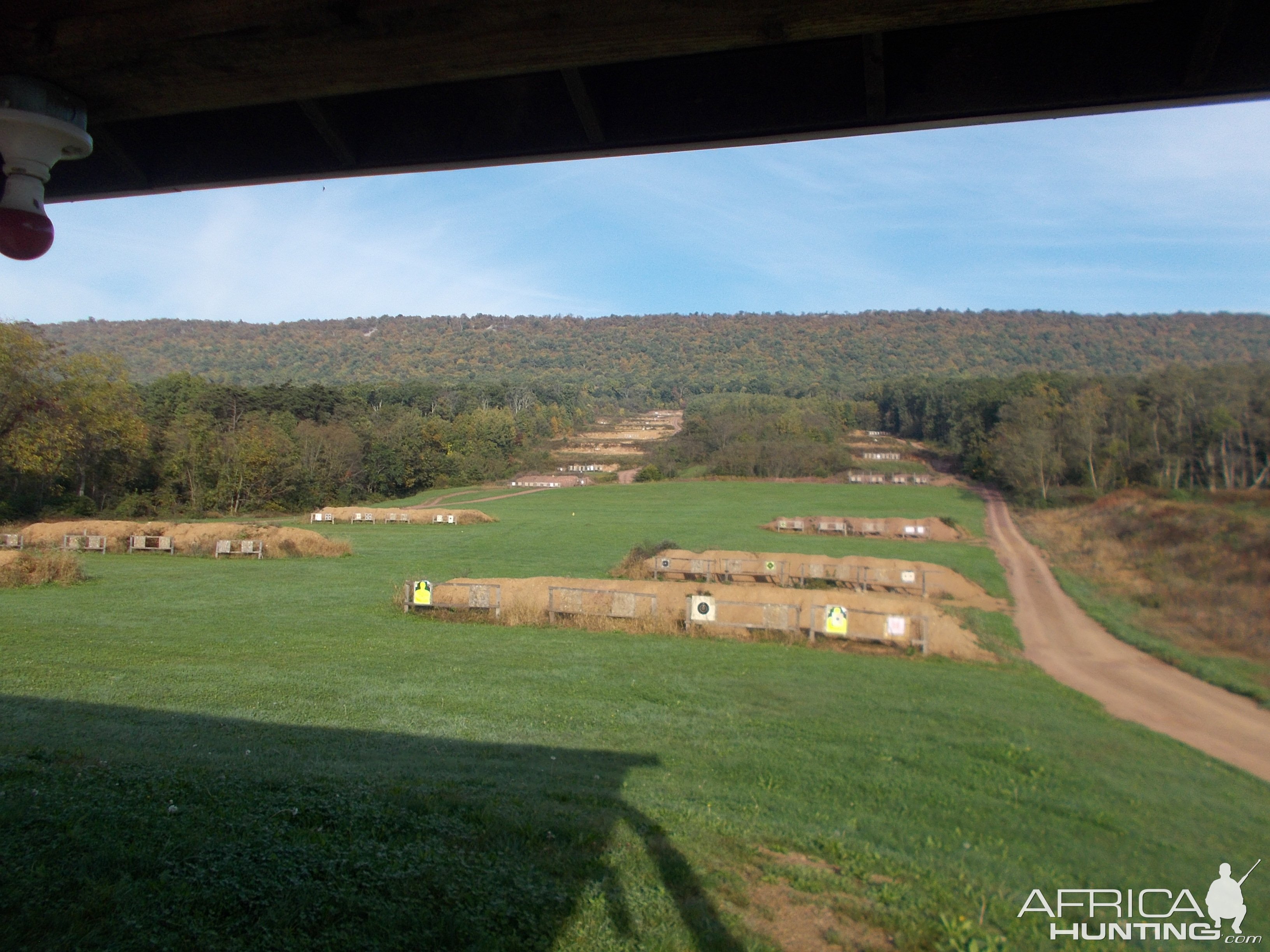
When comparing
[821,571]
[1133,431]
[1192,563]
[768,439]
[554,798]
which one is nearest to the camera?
[1192,563]

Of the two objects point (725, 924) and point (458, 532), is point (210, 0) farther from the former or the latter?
point (458, 532)

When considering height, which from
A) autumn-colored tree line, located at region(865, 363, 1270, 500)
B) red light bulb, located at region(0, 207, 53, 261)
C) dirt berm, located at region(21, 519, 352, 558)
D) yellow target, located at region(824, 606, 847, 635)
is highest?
red light bulb, located at region(0, 207, 53, 261)

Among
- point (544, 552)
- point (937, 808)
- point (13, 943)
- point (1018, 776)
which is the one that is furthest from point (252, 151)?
point (544, 552)

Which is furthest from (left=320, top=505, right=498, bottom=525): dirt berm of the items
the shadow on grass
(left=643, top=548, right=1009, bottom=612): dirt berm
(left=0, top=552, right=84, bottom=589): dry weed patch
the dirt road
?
the shadow on grass

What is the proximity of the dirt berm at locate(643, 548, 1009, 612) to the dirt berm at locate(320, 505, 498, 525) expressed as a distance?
96.4ft

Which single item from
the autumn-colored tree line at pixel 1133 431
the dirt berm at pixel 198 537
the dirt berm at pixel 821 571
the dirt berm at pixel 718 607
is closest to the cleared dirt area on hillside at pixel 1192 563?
the autumn-colored tree line at pixel 1133 431

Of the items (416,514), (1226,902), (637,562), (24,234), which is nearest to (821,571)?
(637,562)

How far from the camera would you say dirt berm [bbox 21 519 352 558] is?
126 feet

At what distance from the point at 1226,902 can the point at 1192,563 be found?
6.92 ft

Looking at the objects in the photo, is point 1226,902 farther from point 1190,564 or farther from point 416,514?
point 416,514

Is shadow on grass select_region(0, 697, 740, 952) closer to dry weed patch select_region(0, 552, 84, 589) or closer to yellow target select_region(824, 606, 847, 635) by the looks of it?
yellow target select_region(824, 606, 847, 635)

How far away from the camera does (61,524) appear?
1601 inches

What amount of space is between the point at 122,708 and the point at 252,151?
786cm

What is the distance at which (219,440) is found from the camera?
64812 millimetres
